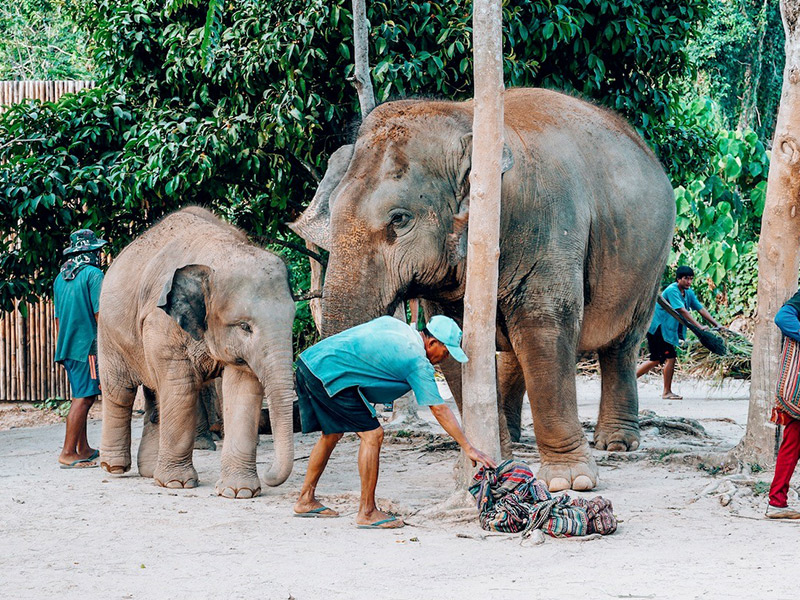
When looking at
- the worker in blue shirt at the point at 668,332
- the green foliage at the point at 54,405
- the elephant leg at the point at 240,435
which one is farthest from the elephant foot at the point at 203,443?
the worker in blue shirt at the point at 668,332

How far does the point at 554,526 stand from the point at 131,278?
154 inches

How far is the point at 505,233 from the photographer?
6773 millimetres

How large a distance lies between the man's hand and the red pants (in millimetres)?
1484

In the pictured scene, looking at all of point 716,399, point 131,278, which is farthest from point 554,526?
point 716,399

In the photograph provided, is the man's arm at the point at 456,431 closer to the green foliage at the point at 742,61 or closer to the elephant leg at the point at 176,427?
the elephant leg at the point at 176,427

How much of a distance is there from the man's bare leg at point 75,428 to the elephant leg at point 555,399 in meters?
3.46

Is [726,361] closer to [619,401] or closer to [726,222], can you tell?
[726,222]

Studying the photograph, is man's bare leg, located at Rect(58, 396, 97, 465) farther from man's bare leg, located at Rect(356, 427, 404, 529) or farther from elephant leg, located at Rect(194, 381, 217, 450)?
man's bare leg, located at Rect(356, 427, 404, 529)

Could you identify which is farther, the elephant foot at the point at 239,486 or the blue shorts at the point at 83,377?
the blue shorts at the point at 83,377

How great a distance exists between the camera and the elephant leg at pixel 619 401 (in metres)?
8.55

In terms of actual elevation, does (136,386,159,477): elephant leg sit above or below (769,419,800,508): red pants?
below

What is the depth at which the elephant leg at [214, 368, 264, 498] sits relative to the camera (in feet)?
23.2

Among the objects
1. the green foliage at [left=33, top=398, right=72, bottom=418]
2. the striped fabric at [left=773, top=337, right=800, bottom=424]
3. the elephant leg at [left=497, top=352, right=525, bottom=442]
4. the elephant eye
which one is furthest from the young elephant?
the green foliage at [left=33, top=398, right=72, bottom=418]

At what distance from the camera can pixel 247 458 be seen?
712 cm
